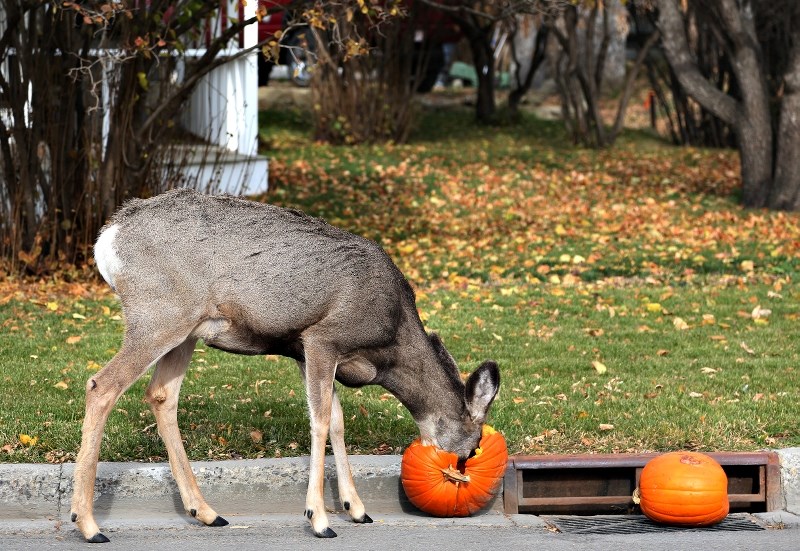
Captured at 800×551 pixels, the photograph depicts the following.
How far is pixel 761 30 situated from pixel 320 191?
971 centimetres

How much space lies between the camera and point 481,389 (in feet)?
19.7

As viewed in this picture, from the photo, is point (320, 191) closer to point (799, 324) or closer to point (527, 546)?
point (799, 324)

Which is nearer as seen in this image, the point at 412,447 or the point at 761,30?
the point at 412,447

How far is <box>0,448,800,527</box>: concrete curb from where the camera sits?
19.8 ft

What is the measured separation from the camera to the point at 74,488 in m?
5.59

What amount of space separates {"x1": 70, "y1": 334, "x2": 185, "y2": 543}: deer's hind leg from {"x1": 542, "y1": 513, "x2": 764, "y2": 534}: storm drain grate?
2.14 meters

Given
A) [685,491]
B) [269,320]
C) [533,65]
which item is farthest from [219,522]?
[533,65]

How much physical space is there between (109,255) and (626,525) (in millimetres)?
2870

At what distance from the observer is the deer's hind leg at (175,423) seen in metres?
5.92

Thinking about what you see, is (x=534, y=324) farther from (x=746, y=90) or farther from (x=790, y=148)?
(x=746, y=90)

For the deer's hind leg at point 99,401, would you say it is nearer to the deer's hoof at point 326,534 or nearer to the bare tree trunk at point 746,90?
the deer's hoof at point 326,534

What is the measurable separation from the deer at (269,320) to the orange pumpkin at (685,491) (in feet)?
3.00

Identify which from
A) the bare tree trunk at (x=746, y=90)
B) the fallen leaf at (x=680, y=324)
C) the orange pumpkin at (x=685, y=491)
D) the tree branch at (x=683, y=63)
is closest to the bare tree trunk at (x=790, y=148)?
the bare tree trunk at (x=746, y=90)

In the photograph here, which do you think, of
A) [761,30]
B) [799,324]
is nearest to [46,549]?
[799,324]
